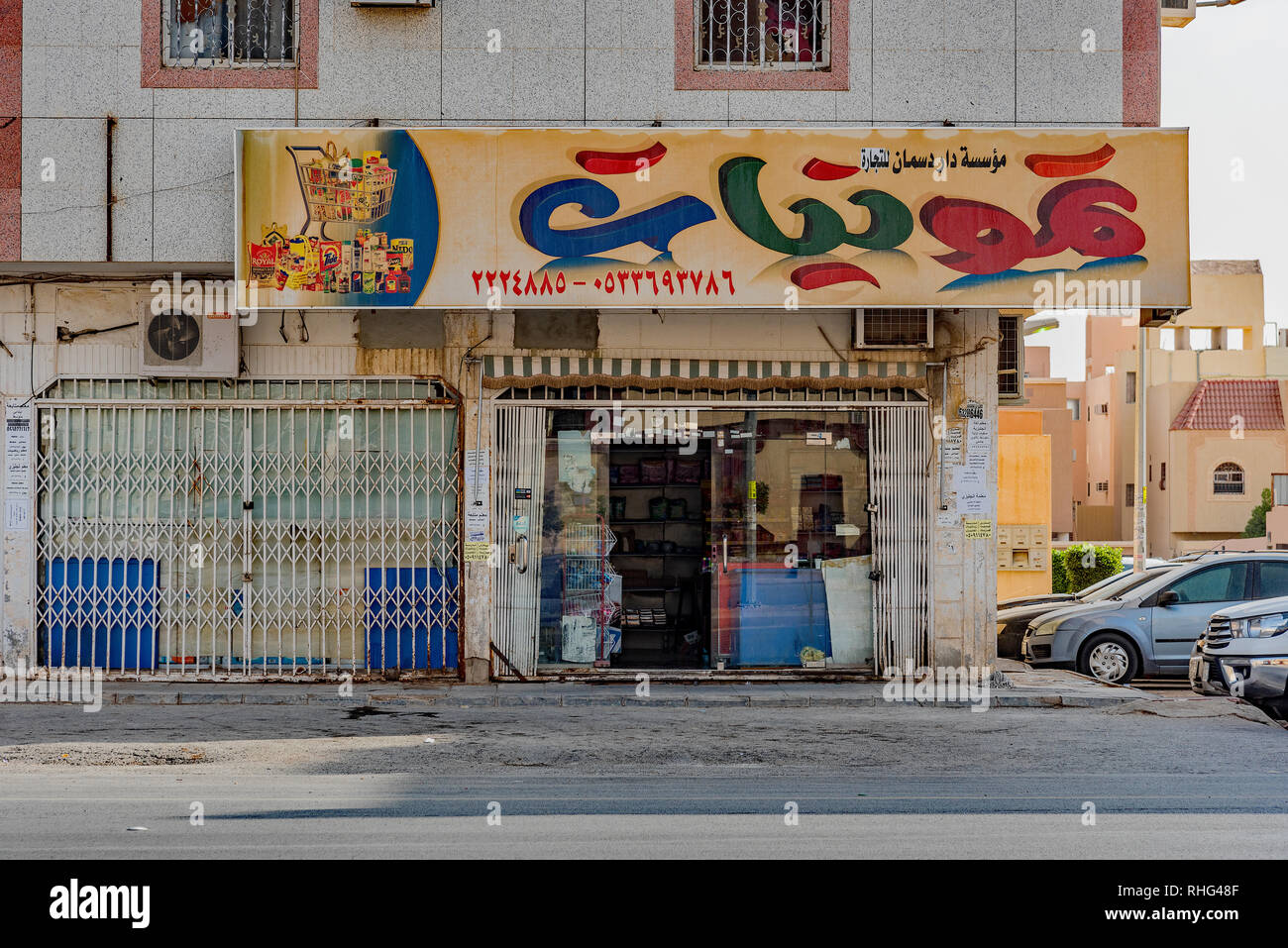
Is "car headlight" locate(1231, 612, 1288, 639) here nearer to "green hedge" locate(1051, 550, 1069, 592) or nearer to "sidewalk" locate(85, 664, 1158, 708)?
"sidewalk" locate(85, 664, 1158, 708)

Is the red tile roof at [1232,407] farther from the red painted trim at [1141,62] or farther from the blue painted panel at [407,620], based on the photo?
the blue painted panel at [407,620]

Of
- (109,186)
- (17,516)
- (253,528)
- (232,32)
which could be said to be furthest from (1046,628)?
(17,516)

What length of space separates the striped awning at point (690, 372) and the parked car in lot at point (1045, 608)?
14.0 feet

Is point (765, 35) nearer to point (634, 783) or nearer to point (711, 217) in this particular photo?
point (711, 217)

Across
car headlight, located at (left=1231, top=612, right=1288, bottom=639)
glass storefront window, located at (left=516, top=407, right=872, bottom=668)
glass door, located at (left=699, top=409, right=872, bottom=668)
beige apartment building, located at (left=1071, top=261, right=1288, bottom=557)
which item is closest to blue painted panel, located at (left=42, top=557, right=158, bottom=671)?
glass storefront window, located at (left=516, top=407, right=872, bottom=668)

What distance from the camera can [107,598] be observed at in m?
13.9

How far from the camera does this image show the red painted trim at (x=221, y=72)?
13.2 m

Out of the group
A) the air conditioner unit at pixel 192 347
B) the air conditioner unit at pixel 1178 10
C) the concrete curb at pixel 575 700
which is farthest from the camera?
the air conditioner unit at pixel 1178 10

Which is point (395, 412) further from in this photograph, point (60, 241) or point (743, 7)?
point (743, 7)

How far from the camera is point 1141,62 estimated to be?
13.5 meters

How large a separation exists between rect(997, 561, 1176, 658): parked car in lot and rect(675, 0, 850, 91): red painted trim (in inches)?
276

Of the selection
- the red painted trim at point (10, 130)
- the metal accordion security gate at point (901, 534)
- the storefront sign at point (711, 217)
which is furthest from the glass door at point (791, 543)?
the red painted trim at point (10, 130)

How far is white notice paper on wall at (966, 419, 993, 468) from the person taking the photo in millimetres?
13984

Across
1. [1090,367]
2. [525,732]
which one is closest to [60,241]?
[525,732]
